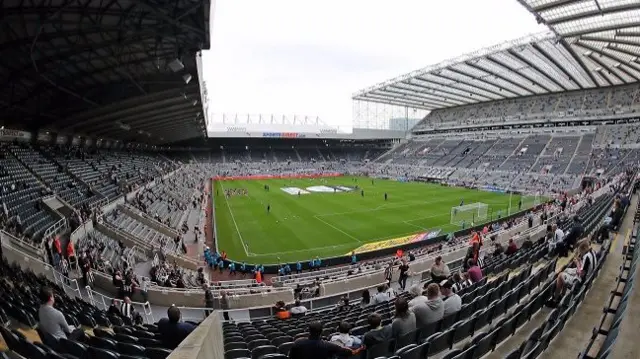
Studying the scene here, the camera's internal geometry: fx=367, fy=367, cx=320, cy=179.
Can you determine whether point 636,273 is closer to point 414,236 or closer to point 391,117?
point 414,236

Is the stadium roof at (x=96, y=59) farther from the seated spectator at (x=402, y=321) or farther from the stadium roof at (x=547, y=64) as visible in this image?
the stadium roof at (x=547, y=64)

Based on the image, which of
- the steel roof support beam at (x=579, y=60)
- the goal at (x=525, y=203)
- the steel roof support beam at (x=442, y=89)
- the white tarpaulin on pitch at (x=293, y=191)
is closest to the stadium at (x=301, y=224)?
the goal at (x=525, y=203)

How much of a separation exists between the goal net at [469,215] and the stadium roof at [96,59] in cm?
2279

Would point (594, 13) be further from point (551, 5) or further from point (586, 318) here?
point (586, 318)

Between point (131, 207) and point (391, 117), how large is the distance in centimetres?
7829

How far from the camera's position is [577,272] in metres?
6.27

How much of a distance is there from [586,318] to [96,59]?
65.6 ft

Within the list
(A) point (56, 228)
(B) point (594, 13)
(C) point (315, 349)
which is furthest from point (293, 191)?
(C) point (315, 349)

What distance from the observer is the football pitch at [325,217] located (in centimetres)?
2481

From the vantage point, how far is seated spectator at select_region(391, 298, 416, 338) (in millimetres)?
4754

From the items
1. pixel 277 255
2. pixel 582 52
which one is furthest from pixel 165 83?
pixel 582 52

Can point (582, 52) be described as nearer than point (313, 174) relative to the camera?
Yes

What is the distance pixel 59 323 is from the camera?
16.6ft

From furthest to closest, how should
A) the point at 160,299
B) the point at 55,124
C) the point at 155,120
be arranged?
the point at 155,120 < the point at 55,124 < the point at 160,299
